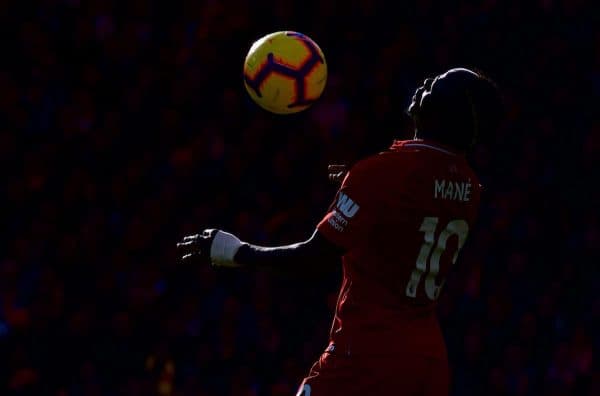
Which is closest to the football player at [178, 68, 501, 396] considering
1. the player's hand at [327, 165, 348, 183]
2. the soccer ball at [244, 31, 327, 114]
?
the player's hand at [327, 165, 348, 183]

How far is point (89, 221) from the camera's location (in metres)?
6.23

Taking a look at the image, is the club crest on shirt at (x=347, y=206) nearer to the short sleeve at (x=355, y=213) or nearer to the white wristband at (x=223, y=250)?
the short sleeve at (x=355, y=213)

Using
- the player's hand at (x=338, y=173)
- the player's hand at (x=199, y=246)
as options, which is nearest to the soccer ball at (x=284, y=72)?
the player's hand at (x=338, y=173)

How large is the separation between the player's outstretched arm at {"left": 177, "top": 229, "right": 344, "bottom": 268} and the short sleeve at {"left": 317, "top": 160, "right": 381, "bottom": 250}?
3cm

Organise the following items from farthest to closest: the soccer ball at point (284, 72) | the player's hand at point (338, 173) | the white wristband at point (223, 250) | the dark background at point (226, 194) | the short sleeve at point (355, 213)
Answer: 1. the dark background at point (226, 194)
2. the soccer ball at point (284, 72)
3. the player's hand at point (338, 173)
4. the white wristband at point (223, 250)
5. the short sleeve at point (355, 213)

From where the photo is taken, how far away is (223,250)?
3.08 m

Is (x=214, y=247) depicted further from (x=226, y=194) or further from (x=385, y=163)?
(x=226, y=194)

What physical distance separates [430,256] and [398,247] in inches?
4.3

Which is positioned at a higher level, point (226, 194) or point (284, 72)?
point (284, 72)

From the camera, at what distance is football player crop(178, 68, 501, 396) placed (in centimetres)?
294

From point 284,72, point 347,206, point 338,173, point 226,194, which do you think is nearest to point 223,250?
point 347,206

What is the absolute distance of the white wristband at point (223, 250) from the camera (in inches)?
121

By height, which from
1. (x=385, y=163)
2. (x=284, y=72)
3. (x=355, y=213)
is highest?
(x=284, y=72)

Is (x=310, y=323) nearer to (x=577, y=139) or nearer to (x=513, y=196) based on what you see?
(x=513, y=196)
